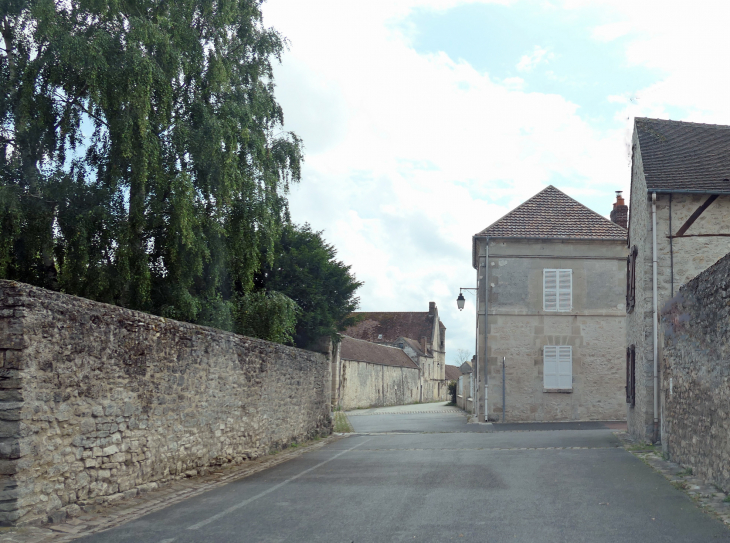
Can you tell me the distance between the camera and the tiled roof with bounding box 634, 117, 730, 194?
15.9 meters

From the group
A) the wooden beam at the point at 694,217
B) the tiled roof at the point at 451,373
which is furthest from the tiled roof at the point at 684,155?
the tiled roof at the point at 451,373

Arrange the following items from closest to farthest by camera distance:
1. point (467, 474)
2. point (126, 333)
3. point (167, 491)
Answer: point (126, 333), point (167, 491), point (467, 474)

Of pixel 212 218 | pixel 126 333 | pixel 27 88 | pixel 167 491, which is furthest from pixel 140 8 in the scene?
pixel 167 491

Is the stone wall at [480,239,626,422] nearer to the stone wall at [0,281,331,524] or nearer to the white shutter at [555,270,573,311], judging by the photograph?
the white shutter at [555,270,573,311]

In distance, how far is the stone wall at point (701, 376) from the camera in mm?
8672

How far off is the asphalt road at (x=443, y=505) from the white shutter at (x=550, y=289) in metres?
12.6

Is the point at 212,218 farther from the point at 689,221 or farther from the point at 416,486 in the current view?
the point at 689,221

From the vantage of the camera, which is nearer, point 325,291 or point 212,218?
point 212,218

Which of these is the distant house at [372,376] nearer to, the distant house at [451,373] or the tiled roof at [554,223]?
the tiled roof at [554,223]

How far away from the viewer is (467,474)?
Answer: 34.6ft

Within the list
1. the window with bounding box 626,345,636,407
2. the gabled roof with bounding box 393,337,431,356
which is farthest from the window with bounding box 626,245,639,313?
the gabled roof with bounding box 393,337,431,356

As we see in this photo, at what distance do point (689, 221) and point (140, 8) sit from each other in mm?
12864

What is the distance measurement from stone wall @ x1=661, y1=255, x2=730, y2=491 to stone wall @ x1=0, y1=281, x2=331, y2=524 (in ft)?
23.3

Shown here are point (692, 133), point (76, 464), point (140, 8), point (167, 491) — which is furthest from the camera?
point (692, 133)
